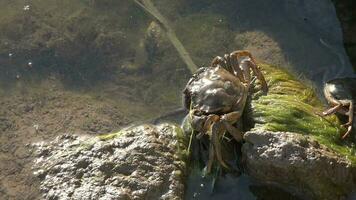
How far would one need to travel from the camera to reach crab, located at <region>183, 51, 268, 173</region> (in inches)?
154

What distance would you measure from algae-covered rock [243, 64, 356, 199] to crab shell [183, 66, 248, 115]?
6.1 inches

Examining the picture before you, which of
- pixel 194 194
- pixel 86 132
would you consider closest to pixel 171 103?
pixel 86 132

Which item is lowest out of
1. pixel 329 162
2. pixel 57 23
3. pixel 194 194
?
pixel 194 194

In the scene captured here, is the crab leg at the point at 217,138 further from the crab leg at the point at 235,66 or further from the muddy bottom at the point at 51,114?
the muddy bottom at the point at 51,114

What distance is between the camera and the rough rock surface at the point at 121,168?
12.5 ft

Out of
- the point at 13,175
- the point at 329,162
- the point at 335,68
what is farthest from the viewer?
the point at 335,68

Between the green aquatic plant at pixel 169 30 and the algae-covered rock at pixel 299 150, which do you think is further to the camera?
the green aquatic plant at pixel 169 30

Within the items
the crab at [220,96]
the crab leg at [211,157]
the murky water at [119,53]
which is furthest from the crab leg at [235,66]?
the crab leg at [211,157]

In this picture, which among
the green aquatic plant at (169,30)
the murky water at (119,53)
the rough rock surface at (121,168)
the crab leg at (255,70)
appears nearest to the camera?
the rough rock surface at (121,168)

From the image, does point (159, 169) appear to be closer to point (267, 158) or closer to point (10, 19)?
point (267, 158)

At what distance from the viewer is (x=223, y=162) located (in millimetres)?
3939

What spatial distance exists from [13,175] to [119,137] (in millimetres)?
985

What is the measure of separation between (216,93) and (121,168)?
0.93 meters

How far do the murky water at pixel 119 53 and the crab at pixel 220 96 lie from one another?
48cm
